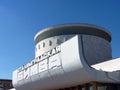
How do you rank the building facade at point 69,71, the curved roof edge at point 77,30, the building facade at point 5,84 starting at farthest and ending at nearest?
the building facade at point 5,84 < the curved roof edge at point 77,30 < the building facade at point 69,71

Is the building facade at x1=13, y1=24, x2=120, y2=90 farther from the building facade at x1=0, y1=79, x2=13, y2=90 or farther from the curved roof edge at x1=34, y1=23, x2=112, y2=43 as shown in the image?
the building facade at x1=0, y1=79, x2=13, y2=90

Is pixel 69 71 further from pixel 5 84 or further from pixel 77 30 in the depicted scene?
pixel 5 84

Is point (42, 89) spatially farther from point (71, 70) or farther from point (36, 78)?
point (71, 70)

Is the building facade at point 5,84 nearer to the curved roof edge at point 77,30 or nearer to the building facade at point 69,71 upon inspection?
the curved roof edge at point 77,30

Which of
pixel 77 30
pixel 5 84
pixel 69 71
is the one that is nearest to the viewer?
pixel 69 71

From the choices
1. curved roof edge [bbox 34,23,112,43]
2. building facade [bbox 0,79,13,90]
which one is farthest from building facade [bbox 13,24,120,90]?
building facade [bbox 0,79,13,90]

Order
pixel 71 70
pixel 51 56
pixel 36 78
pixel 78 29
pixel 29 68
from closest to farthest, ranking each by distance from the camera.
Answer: pixel 71 70, pixel 51 56, pixel 36 78, pixel 29 68, pixel 78 29

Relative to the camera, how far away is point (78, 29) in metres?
40.5

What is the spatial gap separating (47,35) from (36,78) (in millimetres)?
A: 16845

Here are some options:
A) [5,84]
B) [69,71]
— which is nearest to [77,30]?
[69,71]

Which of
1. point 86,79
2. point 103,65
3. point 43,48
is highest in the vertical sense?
point 43,48

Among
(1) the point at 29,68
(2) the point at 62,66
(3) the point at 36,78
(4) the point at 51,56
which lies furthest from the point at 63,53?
(1) the point at 29,68

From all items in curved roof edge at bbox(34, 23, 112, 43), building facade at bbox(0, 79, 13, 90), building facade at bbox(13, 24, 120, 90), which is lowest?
building facade at bbox(13, 24, 120, 90)

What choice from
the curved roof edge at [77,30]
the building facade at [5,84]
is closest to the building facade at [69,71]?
the curved roof edge at [77,30]
